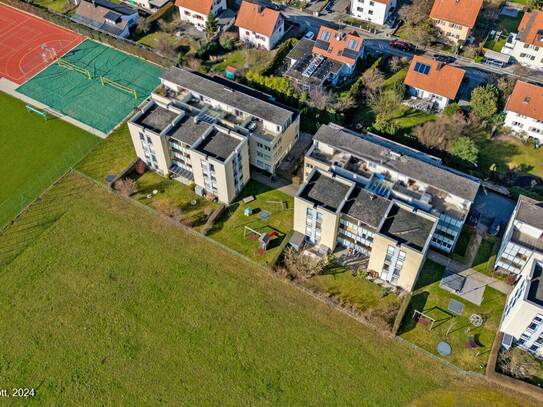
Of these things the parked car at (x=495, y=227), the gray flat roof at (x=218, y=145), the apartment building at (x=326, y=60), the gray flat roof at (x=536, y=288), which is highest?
the apartment building at (x=326, y=60)

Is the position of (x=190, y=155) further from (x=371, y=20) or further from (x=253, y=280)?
(x=371, y=20)

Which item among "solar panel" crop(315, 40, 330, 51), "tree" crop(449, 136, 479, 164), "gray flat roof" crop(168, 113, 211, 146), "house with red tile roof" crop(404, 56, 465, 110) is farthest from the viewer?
"solar panel" crop(315, 40, 330, 51)

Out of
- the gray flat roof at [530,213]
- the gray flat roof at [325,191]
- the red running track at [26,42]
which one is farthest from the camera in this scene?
the red running track at [26,42]

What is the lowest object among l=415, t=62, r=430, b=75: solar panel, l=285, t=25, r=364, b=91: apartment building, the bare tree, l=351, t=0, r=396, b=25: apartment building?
the bare tree

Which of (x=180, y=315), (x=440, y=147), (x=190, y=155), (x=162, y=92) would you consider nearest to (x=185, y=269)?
(x=180, y=315)

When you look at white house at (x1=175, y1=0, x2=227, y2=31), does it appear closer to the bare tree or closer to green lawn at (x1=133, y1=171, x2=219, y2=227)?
green lawn at (x1=133, y1=171, x2=219, y2=227)

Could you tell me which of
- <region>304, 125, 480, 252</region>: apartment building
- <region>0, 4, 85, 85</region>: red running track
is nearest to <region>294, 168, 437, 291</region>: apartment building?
<region>304, 125, 480, 252</region>: apartment building

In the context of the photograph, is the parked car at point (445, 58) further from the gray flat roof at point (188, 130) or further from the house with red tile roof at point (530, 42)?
the gray flat roof at point (188, 130)

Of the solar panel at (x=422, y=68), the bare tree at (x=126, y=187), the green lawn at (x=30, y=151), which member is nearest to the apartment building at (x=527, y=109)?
the solar panel at (x=422, y=68)
